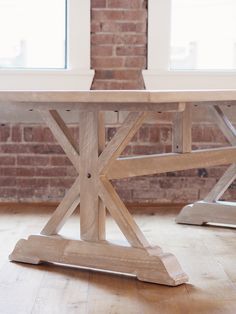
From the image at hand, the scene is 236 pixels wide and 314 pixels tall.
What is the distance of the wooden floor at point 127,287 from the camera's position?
2.53 metres

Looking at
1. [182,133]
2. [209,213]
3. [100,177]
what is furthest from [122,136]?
[209,213]

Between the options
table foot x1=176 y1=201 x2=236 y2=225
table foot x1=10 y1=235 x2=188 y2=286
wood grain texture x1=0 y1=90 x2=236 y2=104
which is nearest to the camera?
wood grain texture x1=0 y1=90 x2=236 y2=104

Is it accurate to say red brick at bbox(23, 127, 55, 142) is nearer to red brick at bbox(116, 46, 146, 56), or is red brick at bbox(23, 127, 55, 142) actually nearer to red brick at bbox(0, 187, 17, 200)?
red brick at bbox(0, 187, 17, 200)

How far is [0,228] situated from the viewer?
13.0 ft

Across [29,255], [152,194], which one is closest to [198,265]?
[29,255]

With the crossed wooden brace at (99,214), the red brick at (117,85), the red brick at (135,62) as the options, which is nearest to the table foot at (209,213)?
the crossed wooden brace at (99,214)

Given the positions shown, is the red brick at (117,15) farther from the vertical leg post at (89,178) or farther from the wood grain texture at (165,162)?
the vertical leg post at (89,178)

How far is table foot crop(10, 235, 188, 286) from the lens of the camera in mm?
2834

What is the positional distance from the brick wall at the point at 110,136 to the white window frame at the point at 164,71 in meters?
0.05

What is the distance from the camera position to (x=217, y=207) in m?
4.07

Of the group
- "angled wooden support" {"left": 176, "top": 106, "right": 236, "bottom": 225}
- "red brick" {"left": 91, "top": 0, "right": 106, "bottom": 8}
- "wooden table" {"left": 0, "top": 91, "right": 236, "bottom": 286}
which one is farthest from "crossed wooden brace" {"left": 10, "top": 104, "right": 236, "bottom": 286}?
"red brick" {"left": 91, "top": 0, "right": 106, "bottom": 8}

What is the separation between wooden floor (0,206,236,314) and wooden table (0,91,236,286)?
0.20ft

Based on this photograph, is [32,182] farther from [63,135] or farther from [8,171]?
[63,135]

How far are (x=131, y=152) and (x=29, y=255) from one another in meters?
1.75
